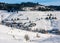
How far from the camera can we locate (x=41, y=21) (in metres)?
24.9

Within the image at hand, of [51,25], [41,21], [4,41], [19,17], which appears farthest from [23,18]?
[4,41]

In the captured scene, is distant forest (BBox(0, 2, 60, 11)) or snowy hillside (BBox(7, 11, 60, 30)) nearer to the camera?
snowy hillside (BBox(7, 11, 60, 30))

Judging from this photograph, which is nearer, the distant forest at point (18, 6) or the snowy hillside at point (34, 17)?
the snowy hillside at point (34, 17)

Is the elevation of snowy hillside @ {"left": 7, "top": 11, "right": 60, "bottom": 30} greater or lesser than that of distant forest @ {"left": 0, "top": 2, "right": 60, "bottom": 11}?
lesser

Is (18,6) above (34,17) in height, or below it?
above

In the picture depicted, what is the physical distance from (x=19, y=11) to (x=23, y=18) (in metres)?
3.56

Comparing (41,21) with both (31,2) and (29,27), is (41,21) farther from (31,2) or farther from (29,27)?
(31,2)

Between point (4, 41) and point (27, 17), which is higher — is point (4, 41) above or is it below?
above

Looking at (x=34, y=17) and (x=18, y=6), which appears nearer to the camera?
(x=34, y=17)

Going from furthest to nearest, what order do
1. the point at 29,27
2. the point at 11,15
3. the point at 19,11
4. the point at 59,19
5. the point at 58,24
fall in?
the point at 19,11
the point at 11,15
the point at 59,19
the point at 58,24
the point at 29,27

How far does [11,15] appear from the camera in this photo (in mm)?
28219

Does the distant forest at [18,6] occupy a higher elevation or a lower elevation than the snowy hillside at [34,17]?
higher

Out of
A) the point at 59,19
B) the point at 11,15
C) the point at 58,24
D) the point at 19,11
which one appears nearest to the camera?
the point at 58,24

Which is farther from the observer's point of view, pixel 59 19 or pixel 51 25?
pixel 59 19
